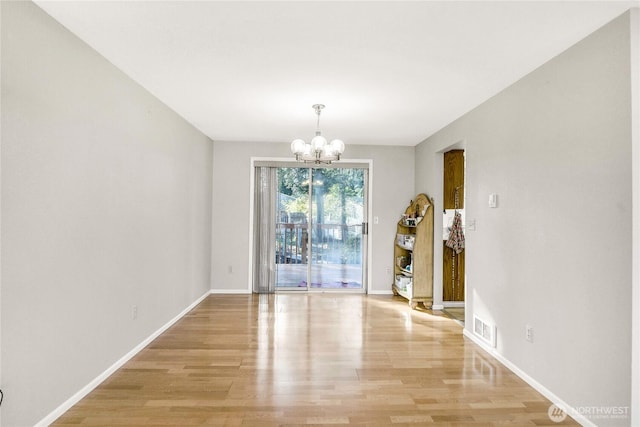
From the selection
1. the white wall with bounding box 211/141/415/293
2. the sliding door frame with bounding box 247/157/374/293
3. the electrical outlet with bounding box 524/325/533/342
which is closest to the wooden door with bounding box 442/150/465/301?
the white wall with bounding box 211/141/415/293

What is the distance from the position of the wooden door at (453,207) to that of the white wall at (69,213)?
3.76m

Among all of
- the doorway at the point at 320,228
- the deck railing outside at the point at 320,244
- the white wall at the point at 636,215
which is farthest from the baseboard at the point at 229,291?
the white wall at the point at 636,215

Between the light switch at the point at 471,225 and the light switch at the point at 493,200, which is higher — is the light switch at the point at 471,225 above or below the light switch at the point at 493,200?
below

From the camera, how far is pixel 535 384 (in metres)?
2.54

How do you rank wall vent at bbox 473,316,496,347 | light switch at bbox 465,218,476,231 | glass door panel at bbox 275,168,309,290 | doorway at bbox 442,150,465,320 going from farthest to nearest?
glass door panel at bbox 275,168,309,290 < doorway at bbox 442,150,465,320 < light switch at bbox 465,218,476,231 < wall vent at bbox 473,316,496,347

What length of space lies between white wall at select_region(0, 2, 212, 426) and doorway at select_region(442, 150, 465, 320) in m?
3.76

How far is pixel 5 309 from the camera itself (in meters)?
1.73

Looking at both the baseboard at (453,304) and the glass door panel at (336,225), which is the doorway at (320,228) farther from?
the baseboard at (453,304)

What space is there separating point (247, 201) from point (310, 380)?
11.2 feet

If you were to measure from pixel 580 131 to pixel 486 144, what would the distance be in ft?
3.89

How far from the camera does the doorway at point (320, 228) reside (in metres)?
5.66

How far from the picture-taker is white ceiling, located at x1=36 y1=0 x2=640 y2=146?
6.29ft

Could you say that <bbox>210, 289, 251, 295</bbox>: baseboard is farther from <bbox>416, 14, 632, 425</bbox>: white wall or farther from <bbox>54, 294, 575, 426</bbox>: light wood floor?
<bbox>416, 14, 632, 425</bbox>: white wall

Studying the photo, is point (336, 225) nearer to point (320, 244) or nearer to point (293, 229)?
point (320, 244)
